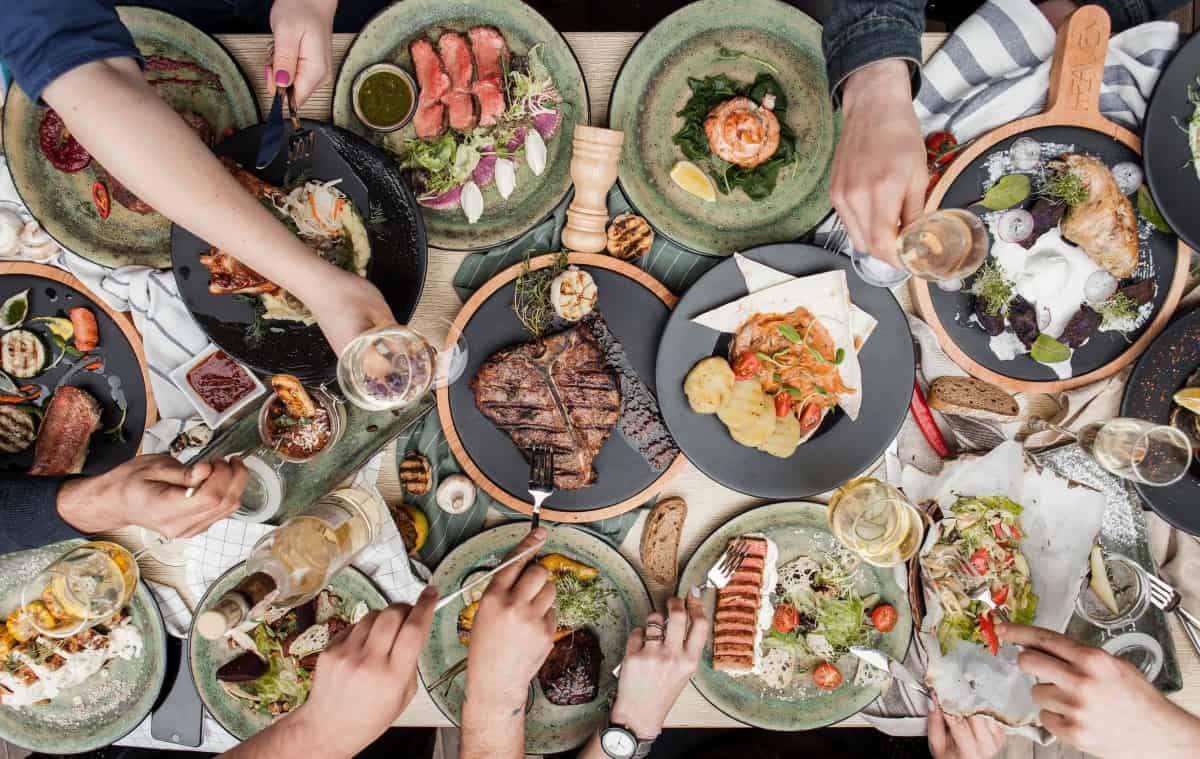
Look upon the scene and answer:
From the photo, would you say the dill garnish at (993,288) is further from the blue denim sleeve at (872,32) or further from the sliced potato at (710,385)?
the sliced potato at (710,385)

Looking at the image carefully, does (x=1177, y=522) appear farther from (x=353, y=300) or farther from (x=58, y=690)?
(x=58, y=690)

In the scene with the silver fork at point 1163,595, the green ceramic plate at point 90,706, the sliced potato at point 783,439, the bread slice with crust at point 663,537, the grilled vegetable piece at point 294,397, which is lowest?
the green ceramic plate at point 90,706

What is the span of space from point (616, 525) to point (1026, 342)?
5.23 feet

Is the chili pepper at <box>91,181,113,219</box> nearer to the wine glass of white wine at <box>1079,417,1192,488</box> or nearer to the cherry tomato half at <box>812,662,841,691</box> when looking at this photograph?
the cherry tomato half at <box>812,662,841,691</box>

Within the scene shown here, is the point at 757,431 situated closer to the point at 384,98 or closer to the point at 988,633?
the point at 988,633

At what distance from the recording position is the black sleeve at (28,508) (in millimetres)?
2262

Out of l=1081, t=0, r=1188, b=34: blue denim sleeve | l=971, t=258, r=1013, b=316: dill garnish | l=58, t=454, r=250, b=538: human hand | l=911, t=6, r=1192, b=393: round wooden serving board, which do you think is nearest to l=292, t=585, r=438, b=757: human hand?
l=58, t=454, r=250, b=538: human hand

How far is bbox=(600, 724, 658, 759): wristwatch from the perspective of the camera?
7.76 ft

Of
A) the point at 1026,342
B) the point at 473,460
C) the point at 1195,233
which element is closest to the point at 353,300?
the point at 473,460

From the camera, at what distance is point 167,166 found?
72.6 inches

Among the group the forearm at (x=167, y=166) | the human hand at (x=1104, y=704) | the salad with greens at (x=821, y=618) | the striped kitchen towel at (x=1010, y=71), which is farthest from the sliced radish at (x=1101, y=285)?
the forearm at (x=167, y=166)

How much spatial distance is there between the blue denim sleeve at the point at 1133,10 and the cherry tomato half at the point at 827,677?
2.56 metres

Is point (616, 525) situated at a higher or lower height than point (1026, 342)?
lower

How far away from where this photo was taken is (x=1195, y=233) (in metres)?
2.26
